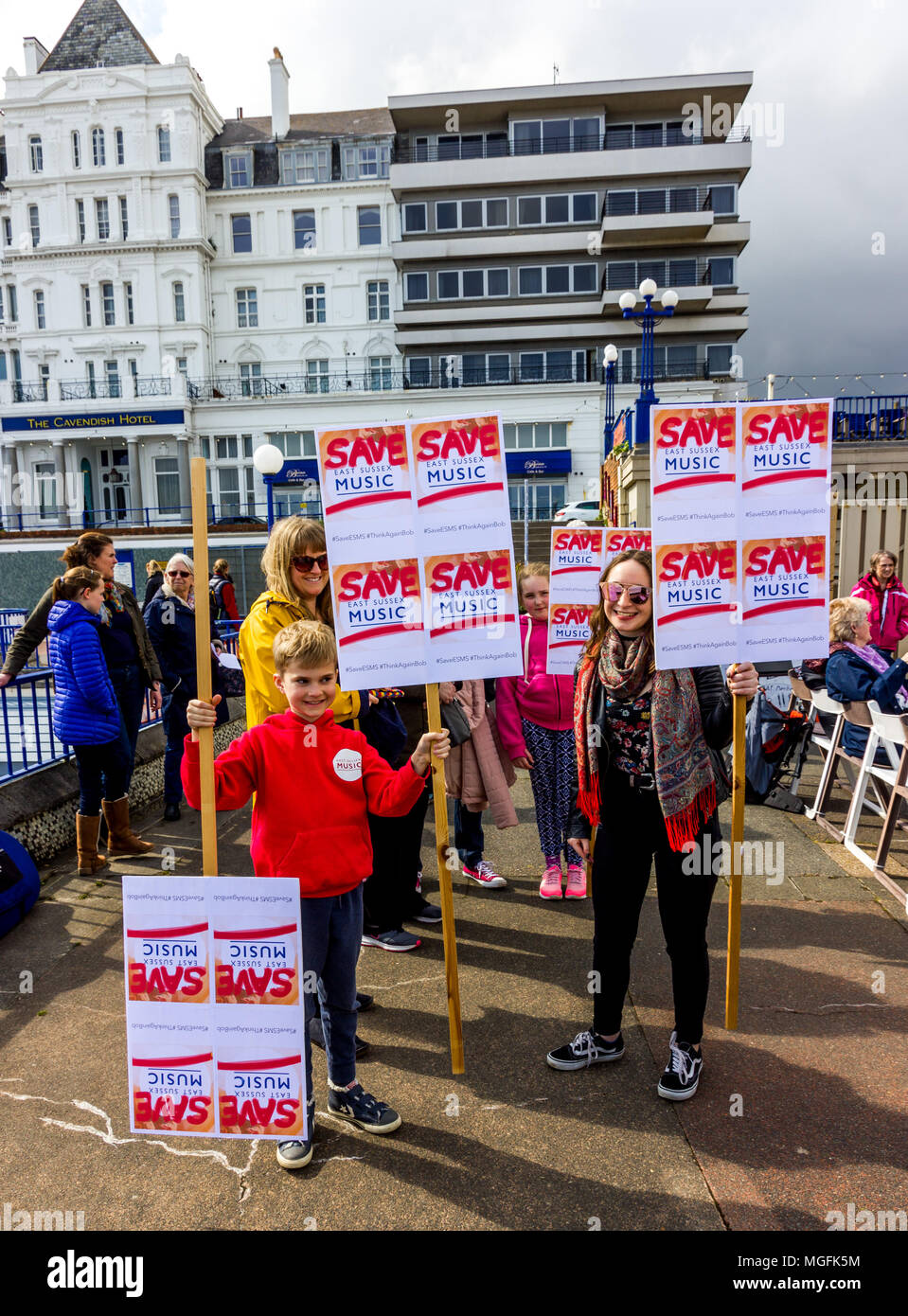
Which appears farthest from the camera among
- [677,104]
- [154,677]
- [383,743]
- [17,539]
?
[677,104]

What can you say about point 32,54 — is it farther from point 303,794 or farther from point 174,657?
point 303,794

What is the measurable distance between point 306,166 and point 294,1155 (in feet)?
159

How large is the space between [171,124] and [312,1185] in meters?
48.8

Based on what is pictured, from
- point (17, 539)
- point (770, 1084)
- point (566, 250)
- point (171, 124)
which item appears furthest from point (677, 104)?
point (770, 1084)

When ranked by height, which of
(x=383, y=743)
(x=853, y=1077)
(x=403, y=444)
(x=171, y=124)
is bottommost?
(x=853, y=1077)

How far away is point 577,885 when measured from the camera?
17.2 feet

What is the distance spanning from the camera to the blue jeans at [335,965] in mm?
3018

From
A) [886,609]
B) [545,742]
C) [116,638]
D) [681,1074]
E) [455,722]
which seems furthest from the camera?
[886,609]

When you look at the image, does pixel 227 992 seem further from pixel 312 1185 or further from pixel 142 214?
pixel 142 214

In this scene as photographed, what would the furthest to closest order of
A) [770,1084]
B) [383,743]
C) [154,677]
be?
[154,677] < [383,743] < [770,1084]

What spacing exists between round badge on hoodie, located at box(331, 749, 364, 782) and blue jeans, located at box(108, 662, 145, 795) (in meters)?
3.67

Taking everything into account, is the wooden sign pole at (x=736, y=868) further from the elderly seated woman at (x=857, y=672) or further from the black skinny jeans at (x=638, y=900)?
the elderly seated woman at (x=857, y=672)

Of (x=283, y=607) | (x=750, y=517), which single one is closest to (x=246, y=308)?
(x=283, y=607)
